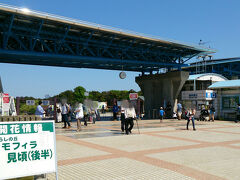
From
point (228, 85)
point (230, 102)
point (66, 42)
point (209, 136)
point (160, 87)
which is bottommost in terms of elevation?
point (209, 136)

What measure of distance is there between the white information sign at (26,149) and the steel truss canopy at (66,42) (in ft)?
62.8

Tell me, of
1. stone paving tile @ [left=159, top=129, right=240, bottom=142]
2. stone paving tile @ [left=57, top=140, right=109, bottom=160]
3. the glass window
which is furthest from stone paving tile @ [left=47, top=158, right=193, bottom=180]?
the glass window

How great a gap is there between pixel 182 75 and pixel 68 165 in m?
29.3

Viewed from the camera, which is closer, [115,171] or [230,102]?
[115,171]

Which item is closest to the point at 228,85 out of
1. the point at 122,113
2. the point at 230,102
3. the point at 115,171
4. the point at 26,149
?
the point at 230,102

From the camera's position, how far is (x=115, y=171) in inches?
247

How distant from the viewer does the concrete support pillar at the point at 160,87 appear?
35.2 meters

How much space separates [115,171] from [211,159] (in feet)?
9.87

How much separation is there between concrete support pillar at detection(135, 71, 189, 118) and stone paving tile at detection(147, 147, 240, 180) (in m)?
26.1

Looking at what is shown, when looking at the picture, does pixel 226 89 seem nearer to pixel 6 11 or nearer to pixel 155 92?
pixel 155 92

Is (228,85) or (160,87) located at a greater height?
(160,87)

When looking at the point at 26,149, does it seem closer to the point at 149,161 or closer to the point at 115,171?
the point at 115,171

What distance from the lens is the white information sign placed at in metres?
4.60

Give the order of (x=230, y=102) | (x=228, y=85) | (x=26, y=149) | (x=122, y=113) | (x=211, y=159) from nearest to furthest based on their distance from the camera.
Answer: (x=26, y=149), (x=211, y=159), (x=122, y=113), (x=228, y=85), (x=230, y=102)
